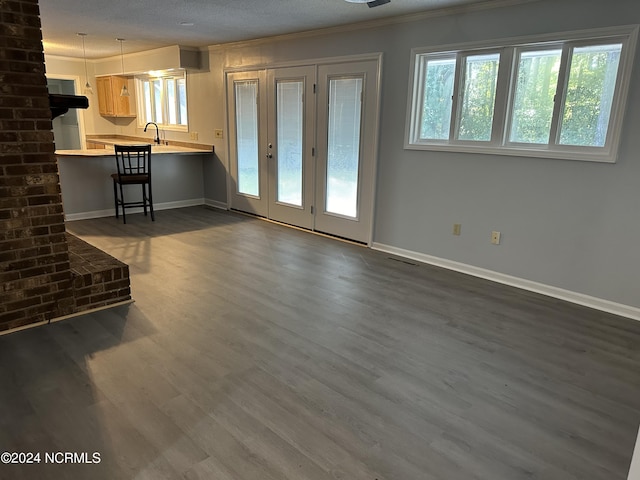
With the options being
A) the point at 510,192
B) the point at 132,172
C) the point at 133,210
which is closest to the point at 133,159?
the point at 132,172

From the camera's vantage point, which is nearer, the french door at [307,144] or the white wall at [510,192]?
the white wall at [510,192]

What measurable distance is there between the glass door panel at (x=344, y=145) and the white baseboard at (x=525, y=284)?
0.71 meters

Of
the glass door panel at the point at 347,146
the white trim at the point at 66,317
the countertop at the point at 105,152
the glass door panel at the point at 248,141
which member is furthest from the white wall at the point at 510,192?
the white trim at the point at 66,317

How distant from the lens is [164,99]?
295 inches

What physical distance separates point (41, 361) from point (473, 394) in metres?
2.40

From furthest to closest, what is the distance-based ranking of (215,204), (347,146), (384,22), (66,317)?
(215,204), (347,146), (384,22), (66,317)

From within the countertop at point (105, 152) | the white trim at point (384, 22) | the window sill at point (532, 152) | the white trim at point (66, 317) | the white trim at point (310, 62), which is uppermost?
the white trim at point (384, 22)

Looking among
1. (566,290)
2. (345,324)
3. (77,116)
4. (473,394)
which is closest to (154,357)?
(345,324)

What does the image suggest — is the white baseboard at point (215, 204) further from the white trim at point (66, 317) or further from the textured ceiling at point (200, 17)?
the white trim at point (66, 317)

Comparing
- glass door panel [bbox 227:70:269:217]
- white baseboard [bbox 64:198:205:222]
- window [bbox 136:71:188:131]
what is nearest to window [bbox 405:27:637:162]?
glass door panel [bbox 227:70:269:217]

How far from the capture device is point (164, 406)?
212 centimetres

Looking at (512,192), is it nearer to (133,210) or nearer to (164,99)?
(133,210)

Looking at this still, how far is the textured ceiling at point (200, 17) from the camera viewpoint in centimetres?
384

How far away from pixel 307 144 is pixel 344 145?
0.58 metres
